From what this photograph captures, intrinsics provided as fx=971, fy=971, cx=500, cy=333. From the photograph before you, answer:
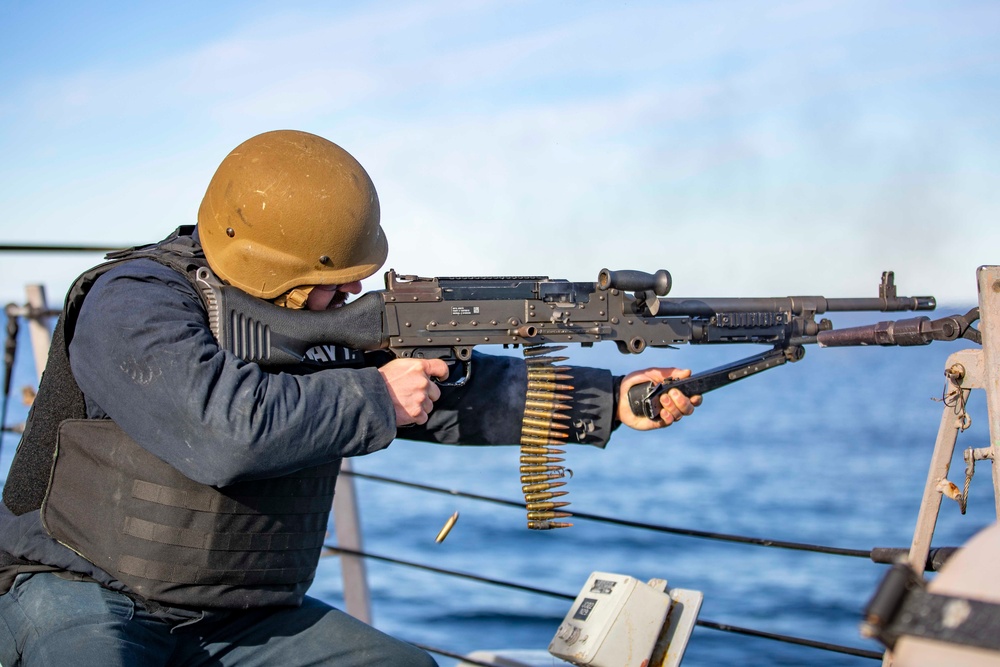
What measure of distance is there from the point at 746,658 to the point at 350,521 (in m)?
9.17

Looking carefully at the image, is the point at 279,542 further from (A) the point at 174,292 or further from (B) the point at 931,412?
(B) the point at 931,412

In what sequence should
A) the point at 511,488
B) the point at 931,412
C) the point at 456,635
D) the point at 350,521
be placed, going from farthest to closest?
the point at 931,412 → the point at 511,488 → the point at 456,635 → the point at 350,521

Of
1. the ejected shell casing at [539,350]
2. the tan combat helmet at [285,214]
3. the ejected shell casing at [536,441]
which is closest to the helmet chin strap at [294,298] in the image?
the tan combat helmet at [285,214]

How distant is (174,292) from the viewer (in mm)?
2881

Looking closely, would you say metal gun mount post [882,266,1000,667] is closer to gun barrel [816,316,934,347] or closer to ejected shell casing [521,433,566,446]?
gun barrel [816,316,934,347]

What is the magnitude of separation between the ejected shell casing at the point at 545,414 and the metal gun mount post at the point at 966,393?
1281 millimetres

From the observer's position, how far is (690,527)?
21938 mm

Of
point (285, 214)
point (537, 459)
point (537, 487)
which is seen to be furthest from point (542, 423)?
point (285, 214)

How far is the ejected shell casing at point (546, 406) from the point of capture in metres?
3.63

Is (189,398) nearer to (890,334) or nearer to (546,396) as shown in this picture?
(546,396)

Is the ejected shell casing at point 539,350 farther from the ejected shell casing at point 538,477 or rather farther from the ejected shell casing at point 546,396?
the ejected shell casing at point 538,477

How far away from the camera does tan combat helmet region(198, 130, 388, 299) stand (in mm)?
3023

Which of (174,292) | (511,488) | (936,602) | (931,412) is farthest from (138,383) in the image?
(931,412)

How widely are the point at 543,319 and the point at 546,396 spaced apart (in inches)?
11.4
